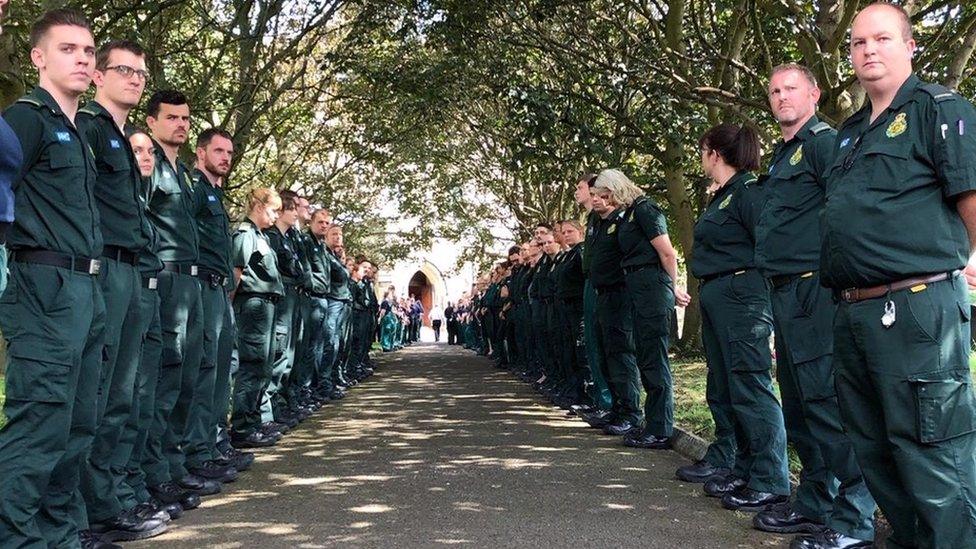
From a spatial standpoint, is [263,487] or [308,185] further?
[308,185]

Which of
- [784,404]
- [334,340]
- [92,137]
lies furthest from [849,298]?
Result: [334,340]

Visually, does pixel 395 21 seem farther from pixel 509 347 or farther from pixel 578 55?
pixel 509 347

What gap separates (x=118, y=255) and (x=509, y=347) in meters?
13.9

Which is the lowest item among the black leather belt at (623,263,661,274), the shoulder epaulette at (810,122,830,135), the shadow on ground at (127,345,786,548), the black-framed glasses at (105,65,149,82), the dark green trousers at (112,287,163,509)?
the shadow on ground at (127,345,786,548)

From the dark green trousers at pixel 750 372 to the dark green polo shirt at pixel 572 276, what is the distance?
474 cm

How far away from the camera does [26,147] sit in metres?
3.79

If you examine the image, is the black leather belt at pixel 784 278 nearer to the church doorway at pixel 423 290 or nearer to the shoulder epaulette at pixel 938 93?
the shoulder epaulette at pixel 938 93

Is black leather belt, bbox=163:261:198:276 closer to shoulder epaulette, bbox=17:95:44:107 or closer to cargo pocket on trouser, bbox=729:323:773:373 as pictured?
shoulder epaulette, bbox=17:95:44:107

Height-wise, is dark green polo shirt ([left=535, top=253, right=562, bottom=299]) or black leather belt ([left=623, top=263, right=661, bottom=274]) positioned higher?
dark green polo shirt ([left=535, top=253, right=562, bottom=299])

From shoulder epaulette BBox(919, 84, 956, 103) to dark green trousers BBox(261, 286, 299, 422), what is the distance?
6227 millimetres

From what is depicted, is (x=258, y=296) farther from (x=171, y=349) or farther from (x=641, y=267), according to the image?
(x=641, y=267)

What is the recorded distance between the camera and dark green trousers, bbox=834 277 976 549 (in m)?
3.22

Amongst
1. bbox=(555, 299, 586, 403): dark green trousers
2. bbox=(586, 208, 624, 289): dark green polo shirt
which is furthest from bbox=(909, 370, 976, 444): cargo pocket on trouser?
bbox=(555, 299, 586, 403): dark green trousers

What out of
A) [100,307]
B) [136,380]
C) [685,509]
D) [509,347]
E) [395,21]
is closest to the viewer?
[100,307]
